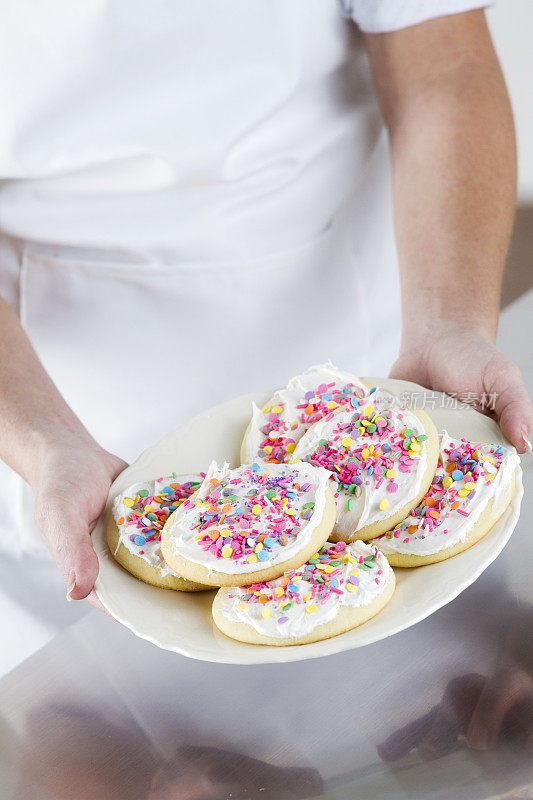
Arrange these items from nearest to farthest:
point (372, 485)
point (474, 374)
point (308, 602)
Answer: point (308, 602)
point (372, 485)
point (474, 374)

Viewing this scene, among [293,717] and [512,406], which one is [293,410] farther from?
[293,717]

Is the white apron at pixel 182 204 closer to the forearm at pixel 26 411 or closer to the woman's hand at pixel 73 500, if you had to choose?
the forearm at pixel 26 411

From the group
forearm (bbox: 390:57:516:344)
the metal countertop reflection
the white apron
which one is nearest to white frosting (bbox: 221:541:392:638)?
the metal countertop reflection

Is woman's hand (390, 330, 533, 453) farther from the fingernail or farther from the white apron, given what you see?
the fingernail

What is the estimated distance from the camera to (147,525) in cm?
97

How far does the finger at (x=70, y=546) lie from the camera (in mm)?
885

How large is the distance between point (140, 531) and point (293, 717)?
0.26 metres

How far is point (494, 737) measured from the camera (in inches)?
33.4

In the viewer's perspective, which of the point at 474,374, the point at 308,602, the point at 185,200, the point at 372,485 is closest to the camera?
the point at 308,602

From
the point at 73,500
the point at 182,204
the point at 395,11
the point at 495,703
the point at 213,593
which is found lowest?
the point at 495,703

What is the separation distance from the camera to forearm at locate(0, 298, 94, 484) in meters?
1.09

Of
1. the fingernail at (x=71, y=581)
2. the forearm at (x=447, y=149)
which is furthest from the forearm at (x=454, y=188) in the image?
the fingernail at (x=71, y=581)

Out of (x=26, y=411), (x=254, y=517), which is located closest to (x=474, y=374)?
(x=254, y=517)

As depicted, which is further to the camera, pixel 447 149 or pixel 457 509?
pixel 447 149
